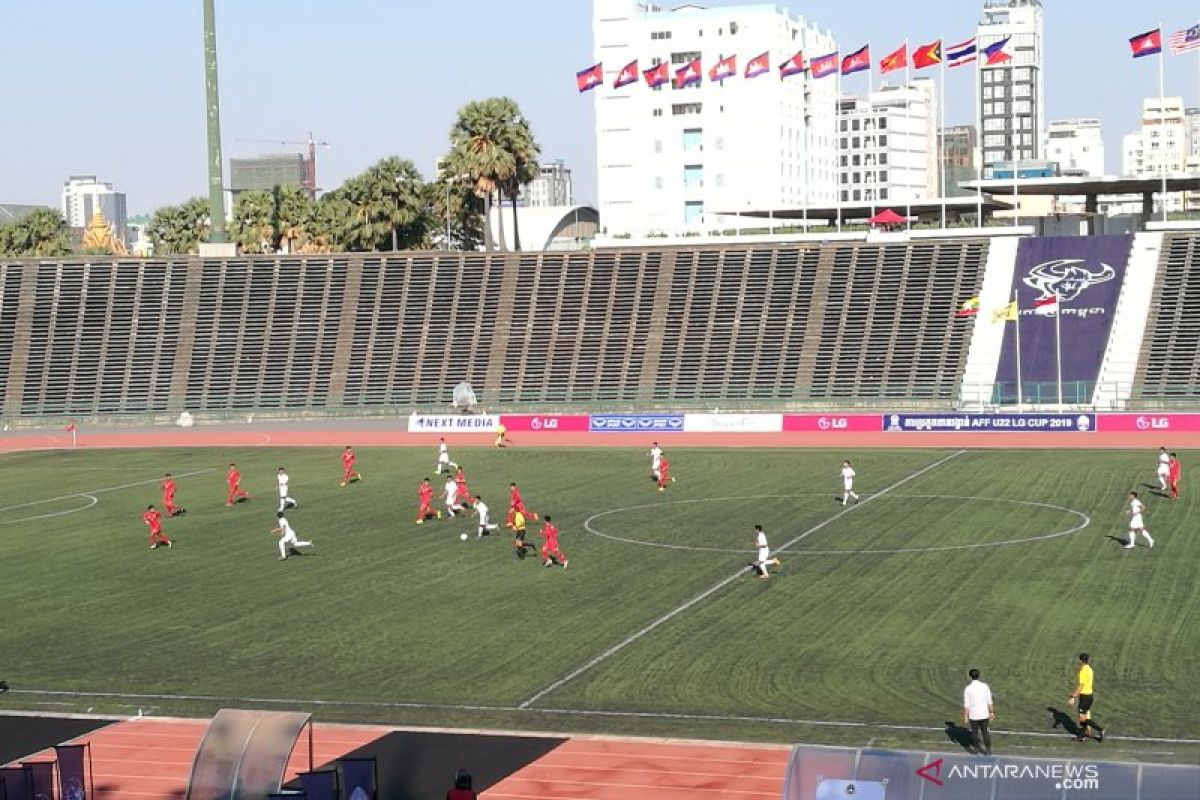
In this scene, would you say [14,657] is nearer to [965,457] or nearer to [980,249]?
[965,457]

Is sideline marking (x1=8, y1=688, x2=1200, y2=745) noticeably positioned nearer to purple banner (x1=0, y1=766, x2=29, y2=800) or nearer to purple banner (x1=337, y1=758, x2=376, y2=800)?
purple banner (x1=337, y1=758, x2=376, y2=800)

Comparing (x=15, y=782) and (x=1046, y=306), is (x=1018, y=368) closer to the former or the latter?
(x=1046, y=306)

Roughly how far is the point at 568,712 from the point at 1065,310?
6598cm

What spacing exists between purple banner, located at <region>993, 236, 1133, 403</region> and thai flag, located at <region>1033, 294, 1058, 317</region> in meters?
0.07

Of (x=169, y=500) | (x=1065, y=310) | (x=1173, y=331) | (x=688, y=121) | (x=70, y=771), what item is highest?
(x=688, y=121)

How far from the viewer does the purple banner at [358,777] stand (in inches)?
811

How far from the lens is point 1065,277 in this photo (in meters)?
89.4

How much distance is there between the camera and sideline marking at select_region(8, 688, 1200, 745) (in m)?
25.7

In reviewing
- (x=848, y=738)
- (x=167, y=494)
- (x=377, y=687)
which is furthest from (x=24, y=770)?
(x=167, y=494)

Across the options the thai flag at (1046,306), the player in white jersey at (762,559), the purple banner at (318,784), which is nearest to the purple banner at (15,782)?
the purple banner at (318,784)

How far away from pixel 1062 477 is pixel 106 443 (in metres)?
49.1

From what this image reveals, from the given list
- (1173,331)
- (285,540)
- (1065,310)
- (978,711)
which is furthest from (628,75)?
(978,711)

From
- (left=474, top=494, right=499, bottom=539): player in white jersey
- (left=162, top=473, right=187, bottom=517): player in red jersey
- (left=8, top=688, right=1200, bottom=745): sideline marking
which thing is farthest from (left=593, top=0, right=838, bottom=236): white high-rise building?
(left=8, top=688, right=1200, bottom=745): sideline marking

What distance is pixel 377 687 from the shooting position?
30469 mm
